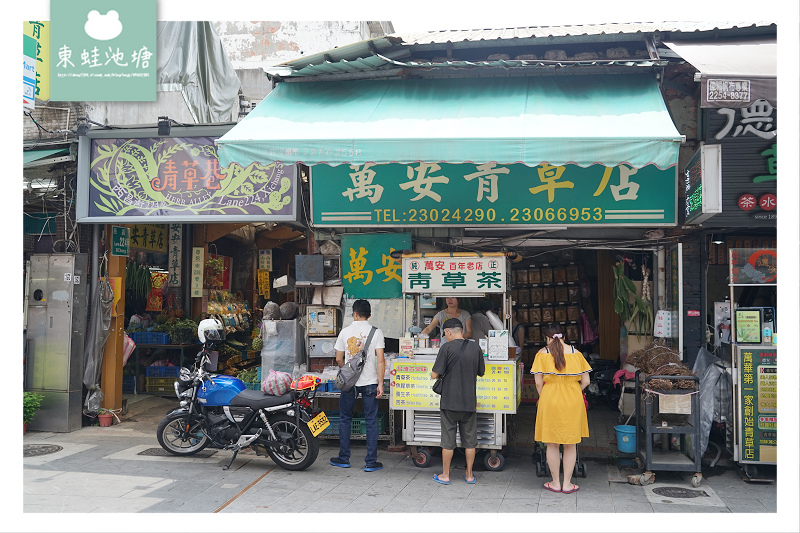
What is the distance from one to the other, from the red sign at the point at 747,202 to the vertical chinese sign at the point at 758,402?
158 cm

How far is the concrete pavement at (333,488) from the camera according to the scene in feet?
19.7

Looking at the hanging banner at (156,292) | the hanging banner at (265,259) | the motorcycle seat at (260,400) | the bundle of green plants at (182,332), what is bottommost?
the motorcycle seat at (260,400)

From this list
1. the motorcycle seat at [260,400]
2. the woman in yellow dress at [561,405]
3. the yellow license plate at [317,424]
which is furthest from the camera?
the motorcycle seat at [260,400]

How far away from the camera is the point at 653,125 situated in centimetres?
618

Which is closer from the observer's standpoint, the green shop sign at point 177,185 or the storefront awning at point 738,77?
the storefront awning at point 738,77

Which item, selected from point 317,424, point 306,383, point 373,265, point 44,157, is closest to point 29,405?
point 44,157

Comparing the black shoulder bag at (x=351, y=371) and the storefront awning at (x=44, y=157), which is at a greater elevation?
the storefront awning at (x=44, y=157)

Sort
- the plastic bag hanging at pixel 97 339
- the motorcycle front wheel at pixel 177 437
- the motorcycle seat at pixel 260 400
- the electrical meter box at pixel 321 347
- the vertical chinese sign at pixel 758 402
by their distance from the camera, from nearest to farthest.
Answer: the vertical chinese sign at pixel 758 402
the motorcycle seat at pixel 260 400
the motorcycle front wheel at pixel 177 437
the electrical meter box at pixel 321 347
the plastic bag hanging at pixel 97 339

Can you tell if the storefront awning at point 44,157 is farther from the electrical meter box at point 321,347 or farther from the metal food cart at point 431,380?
the metal food cart at point 431,380

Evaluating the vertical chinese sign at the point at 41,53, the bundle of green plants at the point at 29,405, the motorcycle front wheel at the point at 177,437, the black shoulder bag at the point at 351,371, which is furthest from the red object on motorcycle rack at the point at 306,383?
the vertical chinese sign at the point at 41,53

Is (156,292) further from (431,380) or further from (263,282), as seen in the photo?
(431,380)

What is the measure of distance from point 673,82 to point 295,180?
5010mm

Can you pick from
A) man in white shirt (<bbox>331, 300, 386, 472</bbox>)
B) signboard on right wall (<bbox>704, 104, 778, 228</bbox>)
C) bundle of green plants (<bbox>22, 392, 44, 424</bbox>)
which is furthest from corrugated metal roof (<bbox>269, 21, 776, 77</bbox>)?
bundle of green plants (<bbox>22, 392, 44, 424</bbox>)
